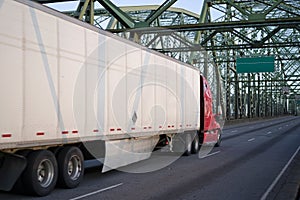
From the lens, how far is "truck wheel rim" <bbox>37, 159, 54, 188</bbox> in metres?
9.25

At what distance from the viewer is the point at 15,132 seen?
8195 mm

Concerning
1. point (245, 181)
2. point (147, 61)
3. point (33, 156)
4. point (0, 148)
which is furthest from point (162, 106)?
point (0, 148)

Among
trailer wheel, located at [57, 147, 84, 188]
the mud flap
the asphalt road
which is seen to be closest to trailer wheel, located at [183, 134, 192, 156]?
the asphalt road

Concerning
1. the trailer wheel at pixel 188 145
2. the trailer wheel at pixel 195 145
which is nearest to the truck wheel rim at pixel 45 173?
the trailer wheel at pixel 188 145

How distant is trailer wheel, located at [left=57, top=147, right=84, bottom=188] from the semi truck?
0.02 meters

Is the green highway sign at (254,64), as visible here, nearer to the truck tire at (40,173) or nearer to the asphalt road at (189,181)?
the asphalt road at (189,181)

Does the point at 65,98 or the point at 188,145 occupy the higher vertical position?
the point at 65,98

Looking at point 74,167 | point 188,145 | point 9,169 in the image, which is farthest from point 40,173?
point 188,145

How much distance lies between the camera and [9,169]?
852cm

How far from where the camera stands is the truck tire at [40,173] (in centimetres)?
888

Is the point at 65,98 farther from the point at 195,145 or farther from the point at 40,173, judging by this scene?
the point at 195,145

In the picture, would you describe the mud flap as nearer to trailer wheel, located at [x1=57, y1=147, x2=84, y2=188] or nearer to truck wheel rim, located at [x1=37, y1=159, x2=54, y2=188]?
truck wheel rim, located at [x1=37, y1=159, x2=54, y2=188]

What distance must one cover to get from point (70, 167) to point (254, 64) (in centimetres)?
3692

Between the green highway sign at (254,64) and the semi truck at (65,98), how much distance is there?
30.5 meters
